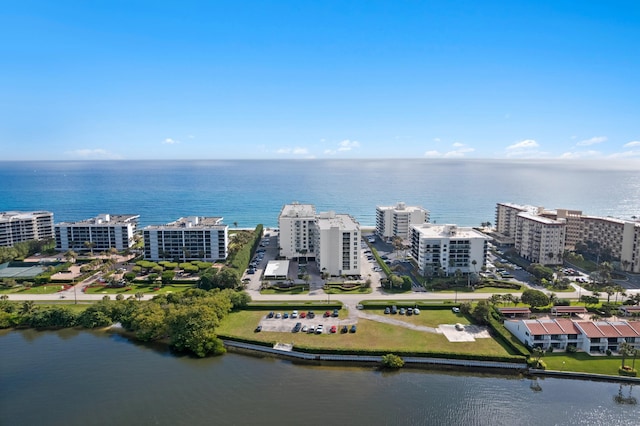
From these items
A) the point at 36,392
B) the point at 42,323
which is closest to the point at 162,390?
the point at 36,392

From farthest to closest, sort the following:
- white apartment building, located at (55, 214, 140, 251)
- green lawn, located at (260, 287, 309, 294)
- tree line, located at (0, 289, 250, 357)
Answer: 1. white apartment building, located at (55, 214, 140, 251)
2. green lawn, located at (260, 287, 309, 294)
3. tree line, located at (0, 289, 250, 357)

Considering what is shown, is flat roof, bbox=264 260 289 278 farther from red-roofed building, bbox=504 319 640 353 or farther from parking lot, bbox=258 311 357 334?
red-roofed building, bbox=504 319 640 353

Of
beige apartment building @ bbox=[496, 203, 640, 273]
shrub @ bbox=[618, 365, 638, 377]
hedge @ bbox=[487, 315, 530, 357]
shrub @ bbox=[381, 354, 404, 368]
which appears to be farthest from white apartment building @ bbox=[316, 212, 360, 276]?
shrub @ bbox=[618, 365, 638, 377]

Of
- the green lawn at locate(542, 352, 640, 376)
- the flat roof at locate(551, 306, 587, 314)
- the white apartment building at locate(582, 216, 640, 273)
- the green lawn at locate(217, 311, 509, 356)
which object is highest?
the white apartment building at locate(582, 216, 640, 273)

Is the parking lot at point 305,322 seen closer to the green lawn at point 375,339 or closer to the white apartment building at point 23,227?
the green lawn at point 375,339

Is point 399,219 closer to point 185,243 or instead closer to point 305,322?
point 185,243

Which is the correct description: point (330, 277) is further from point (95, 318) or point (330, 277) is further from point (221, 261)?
point (95, 318)

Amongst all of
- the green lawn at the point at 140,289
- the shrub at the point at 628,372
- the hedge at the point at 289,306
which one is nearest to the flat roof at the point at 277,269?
the hedge at the point at 289,306

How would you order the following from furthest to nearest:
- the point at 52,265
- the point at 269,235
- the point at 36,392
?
the point at 269,235, the point at 52,265, the point at 36,392
